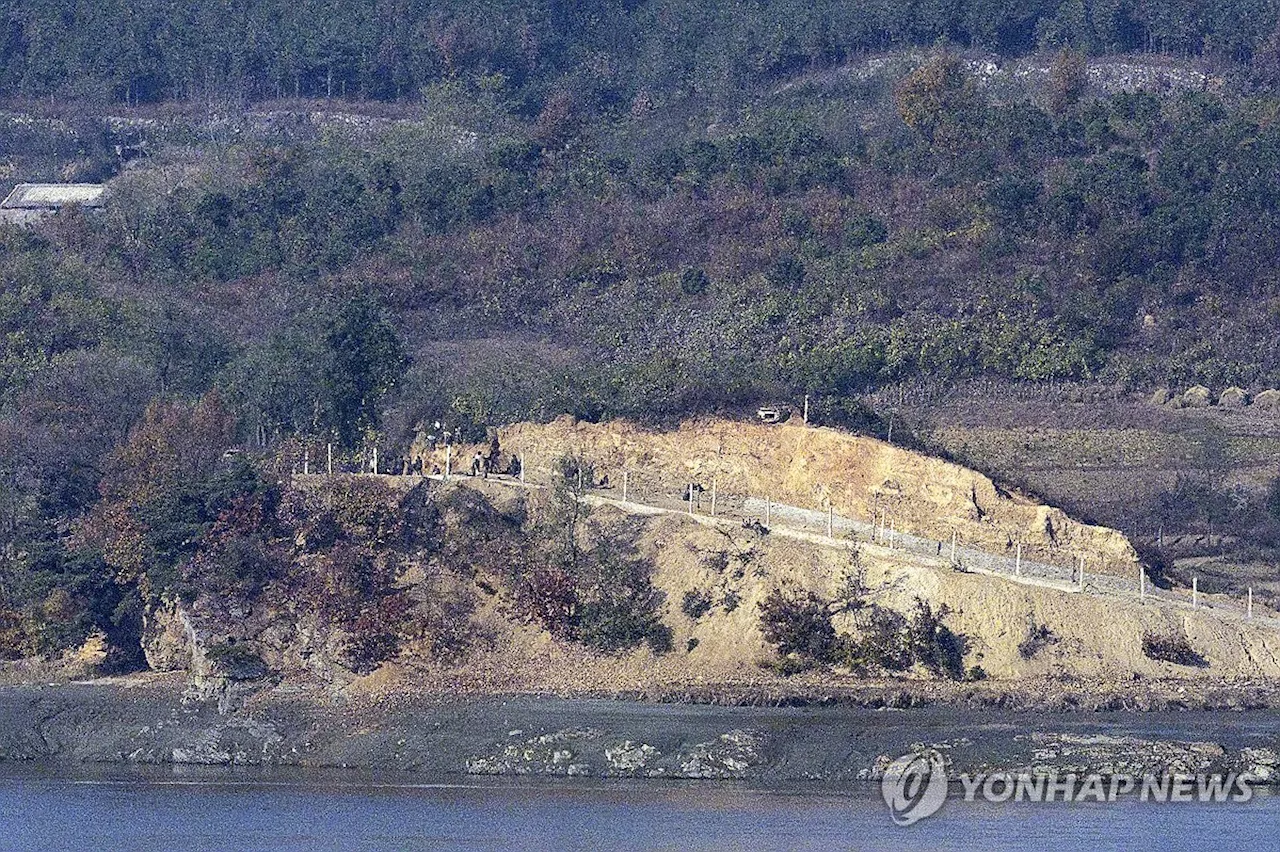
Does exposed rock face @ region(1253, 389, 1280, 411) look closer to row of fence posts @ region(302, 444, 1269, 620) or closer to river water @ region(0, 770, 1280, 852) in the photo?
row of fence posts @ region(302, 444, 1269, 620)

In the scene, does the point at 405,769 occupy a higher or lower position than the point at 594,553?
lower

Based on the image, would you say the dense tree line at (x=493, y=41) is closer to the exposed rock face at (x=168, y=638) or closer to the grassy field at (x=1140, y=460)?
the grassy field at (x=1140, y=460)

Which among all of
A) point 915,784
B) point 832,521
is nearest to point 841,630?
point 832,521

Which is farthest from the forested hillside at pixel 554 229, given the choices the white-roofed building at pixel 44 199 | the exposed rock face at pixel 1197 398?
the white-roofed building at pixel 44 199

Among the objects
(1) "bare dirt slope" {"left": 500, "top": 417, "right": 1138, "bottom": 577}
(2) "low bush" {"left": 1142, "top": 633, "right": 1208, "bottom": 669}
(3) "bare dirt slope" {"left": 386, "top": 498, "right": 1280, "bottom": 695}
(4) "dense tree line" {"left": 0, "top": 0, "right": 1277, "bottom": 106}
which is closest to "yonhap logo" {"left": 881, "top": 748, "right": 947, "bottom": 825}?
(3) "bare dirt slope" {"left": 386, "top": 498, "right": 1280, "bottom": 695}

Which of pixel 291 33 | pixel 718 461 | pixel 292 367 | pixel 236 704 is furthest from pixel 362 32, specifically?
pixel 236 704

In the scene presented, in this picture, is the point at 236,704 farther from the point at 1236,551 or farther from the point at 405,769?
the point at 1236,551

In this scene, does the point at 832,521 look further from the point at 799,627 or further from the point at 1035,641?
the point at 1035,641
